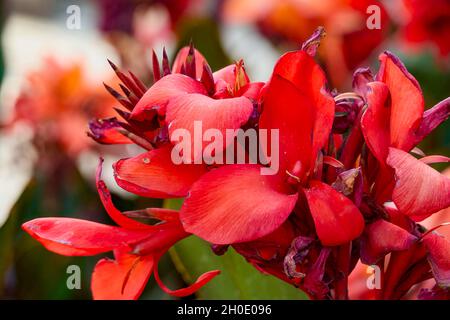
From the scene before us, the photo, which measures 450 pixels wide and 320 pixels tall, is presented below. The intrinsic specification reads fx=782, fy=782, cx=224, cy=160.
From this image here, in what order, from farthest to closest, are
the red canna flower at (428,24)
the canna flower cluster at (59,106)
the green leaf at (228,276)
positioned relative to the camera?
the canna flower cluster at (59,106) < the red canna flower at (428,24) < the green leaf at (228,276)

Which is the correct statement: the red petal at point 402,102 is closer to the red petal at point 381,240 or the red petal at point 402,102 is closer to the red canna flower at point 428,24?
the red petal at point 381,240

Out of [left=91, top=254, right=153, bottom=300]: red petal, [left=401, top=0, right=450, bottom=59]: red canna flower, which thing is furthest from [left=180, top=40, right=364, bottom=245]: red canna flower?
[left=401, top=0, right=450, bottom=59]: red canna flower

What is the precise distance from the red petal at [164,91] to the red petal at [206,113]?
0.01m

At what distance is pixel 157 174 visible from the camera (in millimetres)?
463

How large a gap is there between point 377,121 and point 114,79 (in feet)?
2.72

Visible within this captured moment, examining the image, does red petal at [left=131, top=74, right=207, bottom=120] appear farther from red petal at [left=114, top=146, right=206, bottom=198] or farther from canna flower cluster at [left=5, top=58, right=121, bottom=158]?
canna flower cluster at [left=5, top=58, right=121, bottom=158]

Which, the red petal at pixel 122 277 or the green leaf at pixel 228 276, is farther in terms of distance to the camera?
the green leaf at pixel 228 276

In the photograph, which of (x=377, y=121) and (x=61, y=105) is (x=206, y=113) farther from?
(x=61, y=105)

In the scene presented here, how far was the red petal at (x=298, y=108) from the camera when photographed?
452mm

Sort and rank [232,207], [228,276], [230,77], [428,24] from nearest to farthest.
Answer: [232,207], [230,77], [228,276], [428,24]

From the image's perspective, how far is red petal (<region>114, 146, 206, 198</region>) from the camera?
1.50ft

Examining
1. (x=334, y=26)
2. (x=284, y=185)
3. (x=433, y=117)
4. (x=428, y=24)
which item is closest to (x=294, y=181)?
(x=284, y=185)

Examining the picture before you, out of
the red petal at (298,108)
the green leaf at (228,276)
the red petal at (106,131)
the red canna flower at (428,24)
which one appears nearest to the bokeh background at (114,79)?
the red canna flower at (428,24)

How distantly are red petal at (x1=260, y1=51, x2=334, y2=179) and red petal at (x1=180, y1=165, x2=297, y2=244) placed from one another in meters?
0.04
